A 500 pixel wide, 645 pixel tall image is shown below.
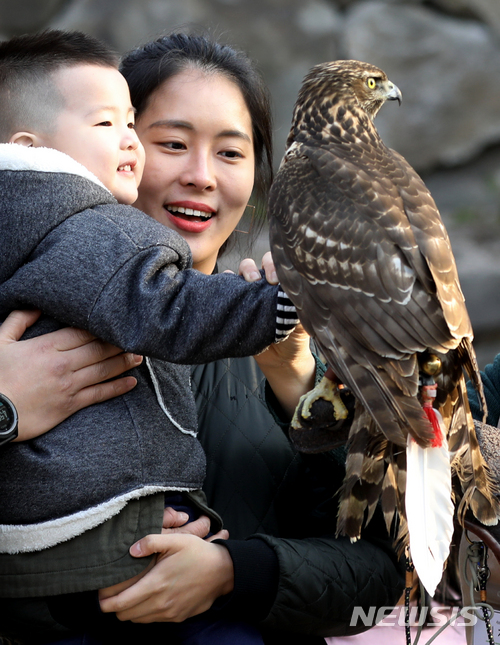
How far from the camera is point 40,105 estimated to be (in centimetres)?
162

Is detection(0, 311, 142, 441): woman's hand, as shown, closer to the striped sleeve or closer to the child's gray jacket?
the child's gray jacket

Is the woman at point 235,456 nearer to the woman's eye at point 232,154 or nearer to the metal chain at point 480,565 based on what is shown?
the woman's eye at point 232,154

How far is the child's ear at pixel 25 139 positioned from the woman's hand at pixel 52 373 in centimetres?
43

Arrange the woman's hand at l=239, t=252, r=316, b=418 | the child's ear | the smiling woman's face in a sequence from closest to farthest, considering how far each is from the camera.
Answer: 1. the child's ear
2. the woman's hand at l=239, t=252, r=316, b=418
3. the smiling woman's face

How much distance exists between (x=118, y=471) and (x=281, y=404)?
1.84ft

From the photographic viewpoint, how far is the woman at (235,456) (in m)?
1.53

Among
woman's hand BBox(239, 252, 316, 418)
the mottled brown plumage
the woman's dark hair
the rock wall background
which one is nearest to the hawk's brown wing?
the mottled brown plumage

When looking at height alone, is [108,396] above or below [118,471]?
above

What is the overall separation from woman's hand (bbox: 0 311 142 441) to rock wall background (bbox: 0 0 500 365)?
15.8ft

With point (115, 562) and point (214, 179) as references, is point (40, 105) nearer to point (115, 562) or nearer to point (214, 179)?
point (214, 179)

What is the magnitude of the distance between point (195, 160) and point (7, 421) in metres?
1.00

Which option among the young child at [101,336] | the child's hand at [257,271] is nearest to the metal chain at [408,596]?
the young child at [101,336]

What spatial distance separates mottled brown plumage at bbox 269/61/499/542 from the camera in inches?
49.5

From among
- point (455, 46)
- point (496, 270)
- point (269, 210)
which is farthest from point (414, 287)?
point (455, 46)
